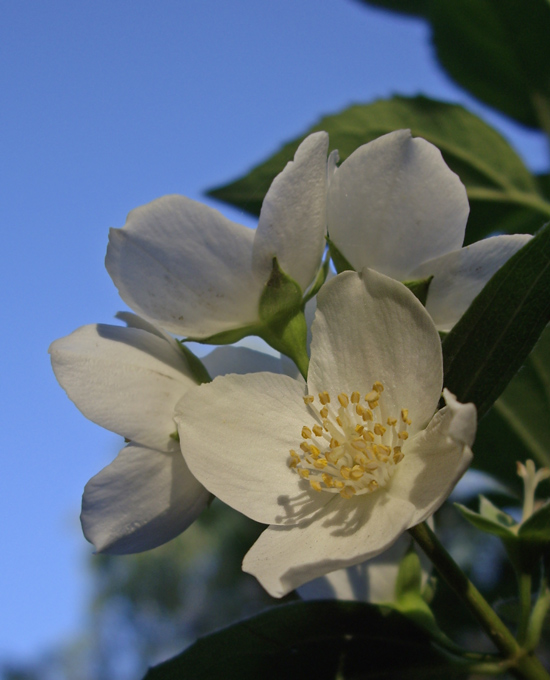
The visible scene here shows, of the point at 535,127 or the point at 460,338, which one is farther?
the point at 535,127

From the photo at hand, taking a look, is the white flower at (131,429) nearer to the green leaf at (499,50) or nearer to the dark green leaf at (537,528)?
the dark green leaf at (537,528)

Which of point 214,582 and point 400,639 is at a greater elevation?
point 400,639

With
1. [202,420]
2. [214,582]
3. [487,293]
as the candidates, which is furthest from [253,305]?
[214,582]

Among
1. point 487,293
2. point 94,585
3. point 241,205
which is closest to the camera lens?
Result: point 487,293

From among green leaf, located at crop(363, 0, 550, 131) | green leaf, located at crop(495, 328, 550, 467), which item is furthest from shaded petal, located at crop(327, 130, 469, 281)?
green leaf, located at crop(363, 0, 550, 131)

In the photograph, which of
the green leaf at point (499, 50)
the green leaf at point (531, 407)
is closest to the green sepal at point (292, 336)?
the green leaf at point (531, 407)

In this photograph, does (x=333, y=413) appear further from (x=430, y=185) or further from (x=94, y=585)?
(x=94, y=585)

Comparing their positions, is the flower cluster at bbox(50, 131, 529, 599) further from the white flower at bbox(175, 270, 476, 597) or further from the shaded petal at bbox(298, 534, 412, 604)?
the shaded petal at bbox(298, 534, 412, 604)
